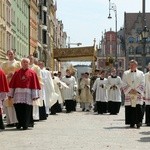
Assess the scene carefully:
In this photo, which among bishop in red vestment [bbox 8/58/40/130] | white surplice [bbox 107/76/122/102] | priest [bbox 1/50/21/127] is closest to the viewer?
bishop in red vestment [bbox 8/58/40/130]

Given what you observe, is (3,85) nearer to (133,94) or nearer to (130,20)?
(133,94)

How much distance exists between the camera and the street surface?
11898 mm

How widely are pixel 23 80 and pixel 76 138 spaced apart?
3.20m

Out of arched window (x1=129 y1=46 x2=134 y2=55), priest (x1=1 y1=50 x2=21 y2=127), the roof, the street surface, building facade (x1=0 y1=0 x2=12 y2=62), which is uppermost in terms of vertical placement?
the roof

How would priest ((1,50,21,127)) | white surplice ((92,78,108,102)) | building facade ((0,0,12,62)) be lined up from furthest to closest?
building facade ((0,0,12,62)) < white surplice ((92,78,108,102)) < priest ((1,50,21,127))

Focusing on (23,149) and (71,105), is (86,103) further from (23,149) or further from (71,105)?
(23,149)

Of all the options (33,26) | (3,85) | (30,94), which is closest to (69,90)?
(30,94)

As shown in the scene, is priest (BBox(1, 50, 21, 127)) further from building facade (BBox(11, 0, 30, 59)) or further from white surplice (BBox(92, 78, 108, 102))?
building facade (BBox(11, 0, 30, 59))

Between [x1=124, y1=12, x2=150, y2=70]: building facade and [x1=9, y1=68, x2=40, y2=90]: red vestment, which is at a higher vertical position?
[x1=124, y1=12, x2=150, y2=70]: building facade

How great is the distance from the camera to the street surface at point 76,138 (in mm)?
11898

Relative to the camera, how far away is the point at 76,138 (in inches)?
530

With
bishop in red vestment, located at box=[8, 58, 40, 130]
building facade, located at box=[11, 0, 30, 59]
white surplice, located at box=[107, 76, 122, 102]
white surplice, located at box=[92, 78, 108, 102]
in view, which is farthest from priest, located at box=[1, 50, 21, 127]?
building facade, located at box=[11, 0, 30, 59]

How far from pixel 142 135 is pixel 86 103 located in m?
14.5

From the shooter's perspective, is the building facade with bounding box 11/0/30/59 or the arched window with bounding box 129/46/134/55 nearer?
the building facade with bounding box 11/0/30/59
